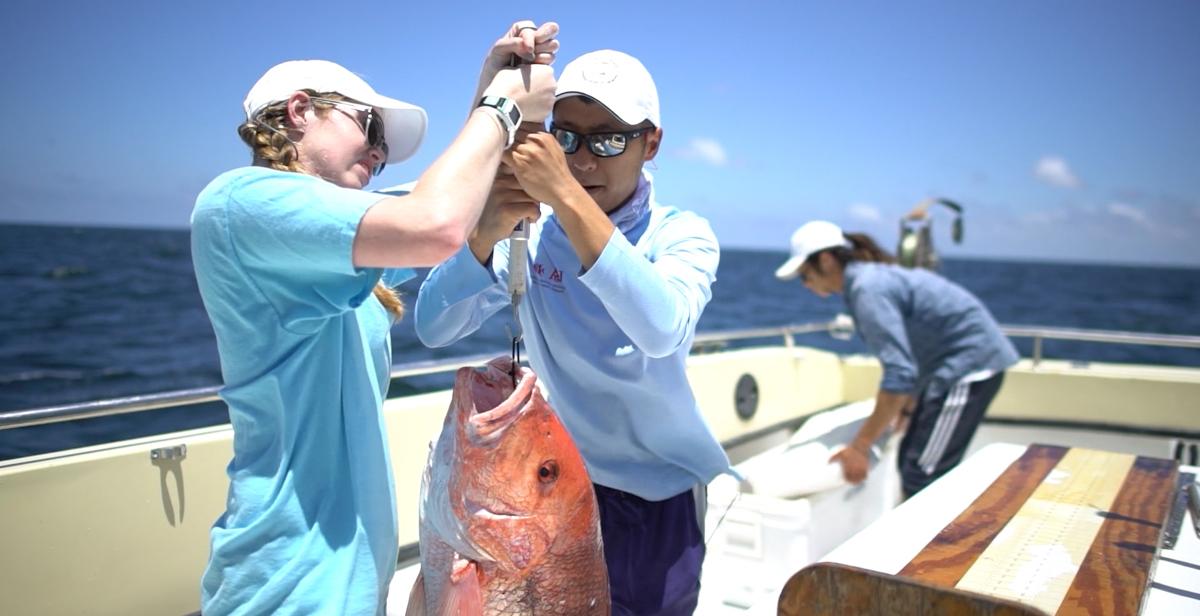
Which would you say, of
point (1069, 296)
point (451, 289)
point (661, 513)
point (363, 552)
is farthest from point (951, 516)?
point (1069, 296)

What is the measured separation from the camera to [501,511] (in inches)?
61.5

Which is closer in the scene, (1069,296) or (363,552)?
(363,552)

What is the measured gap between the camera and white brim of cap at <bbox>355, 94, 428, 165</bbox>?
1.62 m

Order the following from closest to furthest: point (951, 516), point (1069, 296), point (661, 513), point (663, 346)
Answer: point (663, 346) → point (661, 513) → point (951, 516) → point (1069, 296)

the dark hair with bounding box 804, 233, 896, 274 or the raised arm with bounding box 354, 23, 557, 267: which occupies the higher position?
the raised arm with bounding box 354, 23, 557, 267

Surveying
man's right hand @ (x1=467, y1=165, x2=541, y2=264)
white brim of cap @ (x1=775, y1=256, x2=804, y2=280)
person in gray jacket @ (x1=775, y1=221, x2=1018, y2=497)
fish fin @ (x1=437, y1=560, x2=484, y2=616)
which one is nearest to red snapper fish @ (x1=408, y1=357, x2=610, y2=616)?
fish fin @ (x1=437, y1=560, x2=484, y2=616)

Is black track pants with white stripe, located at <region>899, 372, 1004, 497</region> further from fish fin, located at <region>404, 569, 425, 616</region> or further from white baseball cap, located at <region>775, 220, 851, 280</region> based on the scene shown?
fish fin, located at <region>404, 569, 425, 616</region>

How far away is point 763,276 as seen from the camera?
3066 inches

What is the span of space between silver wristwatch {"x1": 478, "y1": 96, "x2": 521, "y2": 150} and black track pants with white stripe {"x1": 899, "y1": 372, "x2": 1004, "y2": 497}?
4383mm

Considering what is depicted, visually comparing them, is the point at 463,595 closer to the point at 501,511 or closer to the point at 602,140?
the point at 501,511

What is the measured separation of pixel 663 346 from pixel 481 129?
2.03ft

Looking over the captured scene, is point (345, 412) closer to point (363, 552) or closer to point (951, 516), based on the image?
point (363, 552)

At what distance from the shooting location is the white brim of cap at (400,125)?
162 centimetres

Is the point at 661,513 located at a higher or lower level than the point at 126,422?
higher
